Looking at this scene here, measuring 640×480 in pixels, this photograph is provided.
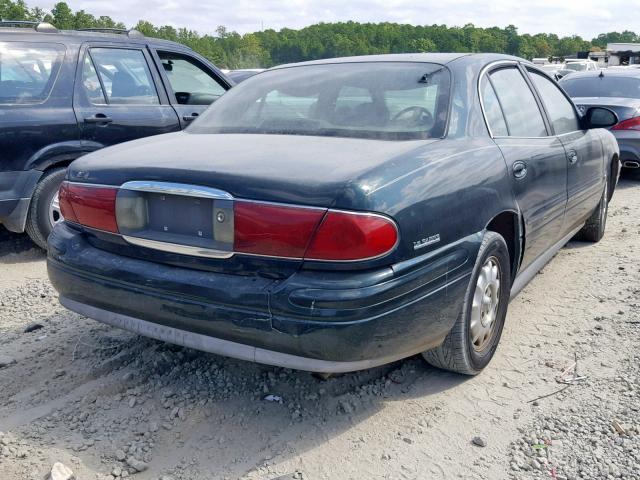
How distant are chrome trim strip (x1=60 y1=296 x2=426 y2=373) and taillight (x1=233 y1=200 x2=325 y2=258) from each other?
398 millimetres

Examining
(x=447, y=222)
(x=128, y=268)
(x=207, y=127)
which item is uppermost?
(x=207, y=127)

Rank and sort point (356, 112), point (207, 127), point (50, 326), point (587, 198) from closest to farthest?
point (356, 112)
point (207, 127)
point (50, 326)
point (587, 198)

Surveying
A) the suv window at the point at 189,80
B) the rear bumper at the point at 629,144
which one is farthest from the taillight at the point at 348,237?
the rear bumper at the point at 629,144

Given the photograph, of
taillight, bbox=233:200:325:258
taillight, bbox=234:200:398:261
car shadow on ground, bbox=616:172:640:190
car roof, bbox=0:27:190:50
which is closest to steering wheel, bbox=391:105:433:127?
taillight, bbox=234:200:398:261

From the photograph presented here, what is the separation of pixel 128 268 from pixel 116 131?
121 inches

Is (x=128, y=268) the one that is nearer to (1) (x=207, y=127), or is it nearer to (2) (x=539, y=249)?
(1) (x=207, y=127)

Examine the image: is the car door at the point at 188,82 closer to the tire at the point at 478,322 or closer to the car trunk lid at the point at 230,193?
the car trunk lid at the point at 230,193

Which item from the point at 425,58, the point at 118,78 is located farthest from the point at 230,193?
the point at 118,78

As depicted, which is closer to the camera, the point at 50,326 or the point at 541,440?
the point at 541,440

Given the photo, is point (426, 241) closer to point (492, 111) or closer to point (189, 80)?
point (492, 111)

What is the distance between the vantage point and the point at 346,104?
325 centimetres

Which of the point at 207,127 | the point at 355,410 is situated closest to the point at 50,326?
the point at 207,127

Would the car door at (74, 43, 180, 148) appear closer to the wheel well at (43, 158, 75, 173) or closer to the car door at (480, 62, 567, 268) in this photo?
the wheel well at (43, 158, 75, 173)

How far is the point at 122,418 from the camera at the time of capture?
2795mm
